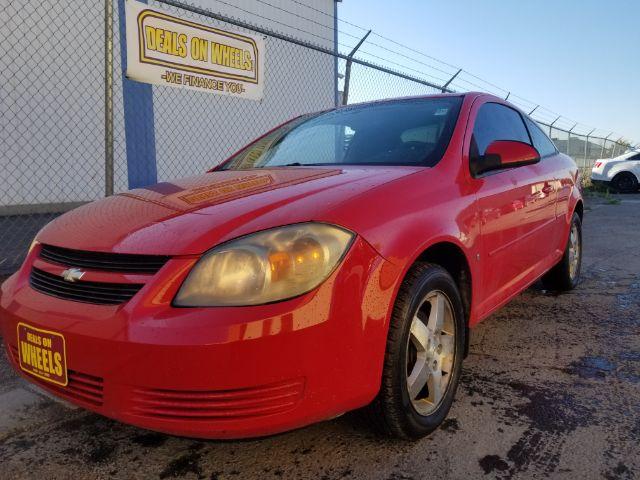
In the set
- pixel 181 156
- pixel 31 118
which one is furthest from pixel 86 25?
pixel 181 156

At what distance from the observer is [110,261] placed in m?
1.79

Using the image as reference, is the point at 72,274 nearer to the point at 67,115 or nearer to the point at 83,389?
the point at 83,389

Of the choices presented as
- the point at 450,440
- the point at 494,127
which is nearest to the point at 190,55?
the point at 494,127

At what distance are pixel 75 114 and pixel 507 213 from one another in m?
8.33

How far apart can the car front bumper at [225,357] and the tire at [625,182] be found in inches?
696

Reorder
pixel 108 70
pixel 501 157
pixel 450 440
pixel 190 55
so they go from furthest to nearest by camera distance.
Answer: pixel 190 55
pixel 108 70
pixel 501 157
pixel 450 440

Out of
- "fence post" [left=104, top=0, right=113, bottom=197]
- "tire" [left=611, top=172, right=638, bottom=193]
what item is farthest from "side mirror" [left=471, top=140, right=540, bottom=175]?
"tire" [left=611, top=172, right=638, bottom=193]

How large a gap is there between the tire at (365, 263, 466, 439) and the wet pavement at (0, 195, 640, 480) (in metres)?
0.12

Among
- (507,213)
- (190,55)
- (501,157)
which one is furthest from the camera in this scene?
(190,55)

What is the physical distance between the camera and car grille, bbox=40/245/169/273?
67.6 inches

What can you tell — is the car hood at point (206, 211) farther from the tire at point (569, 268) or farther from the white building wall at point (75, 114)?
the white building wall at point (75, 114)

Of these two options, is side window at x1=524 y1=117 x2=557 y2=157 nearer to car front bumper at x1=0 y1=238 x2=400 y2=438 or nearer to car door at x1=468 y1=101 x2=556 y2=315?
car door at x1=468 y1=101 x2=556 y2=315

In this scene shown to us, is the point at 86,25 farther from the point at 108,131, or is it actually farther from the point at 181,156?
the point at 108,131

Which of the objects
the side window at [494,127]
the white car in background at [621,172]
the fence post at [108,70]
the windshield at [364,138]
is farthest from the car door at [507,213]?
the white car in background at [621,172]
